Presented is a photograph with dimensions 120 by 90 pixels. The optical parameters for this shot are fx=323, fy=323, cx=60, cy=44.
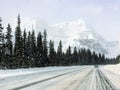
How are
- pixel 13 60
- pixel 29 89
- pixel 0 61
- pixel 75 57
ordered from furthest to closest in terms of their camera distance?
pixel 75 57 → pixel 13 60 → pixel 0 61 → pixel 29 89

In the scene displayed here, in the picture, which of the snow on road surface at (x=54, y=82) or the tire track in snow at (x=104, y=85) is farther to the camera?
the snow on road surface at (x=54, y=82)

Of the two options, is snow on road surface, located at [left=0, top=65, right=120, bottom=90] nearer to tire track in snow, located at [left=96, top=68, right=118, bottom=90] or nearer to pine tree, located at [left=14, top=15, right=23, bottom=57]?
tire track in snow, located at [left=96, top=68, right=118, bottom=90]

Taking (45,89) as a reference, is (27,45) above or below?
above

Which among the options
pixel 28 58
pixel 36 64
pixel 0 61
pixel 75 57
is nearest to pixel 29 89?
pixel 0 61

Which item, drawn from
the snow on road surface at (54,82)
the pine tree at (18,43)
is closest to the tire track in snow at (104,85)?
the snow on road surface at (54,82)

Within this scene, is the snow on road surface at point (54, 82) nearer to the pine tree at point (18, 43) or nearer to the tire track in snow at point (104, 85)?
the tire track in snow at point (104, 85)

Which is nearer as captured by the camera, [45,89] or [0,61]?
[45,89]

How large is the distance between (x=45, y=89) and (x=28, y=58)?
62.1 m

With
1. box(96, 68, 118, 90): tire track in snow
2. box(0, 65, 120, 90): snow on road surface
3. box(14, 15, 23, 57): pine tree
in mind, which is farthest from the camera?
box(14, 15, 23, 57): pine tree

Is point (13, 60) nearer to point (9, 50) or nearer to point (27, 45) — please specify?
point (9, 50)

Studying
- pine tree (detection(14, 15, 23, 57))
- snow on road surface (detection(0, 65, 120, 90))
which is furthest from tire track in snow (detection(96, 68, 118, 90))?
pine tree (detection(14, 15, 23, 57))

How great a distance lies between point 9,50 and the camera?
236ft

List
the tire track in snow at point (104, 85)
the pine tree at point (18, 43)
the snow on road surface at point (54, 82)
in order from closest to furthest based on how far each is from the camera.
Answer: the tire track in snow at point (104, 85) → the snow on road surface at point (54, 82) → the pine tree at point (18, 43)

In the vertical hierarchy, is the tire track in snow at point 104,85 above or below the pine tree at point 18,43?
below
